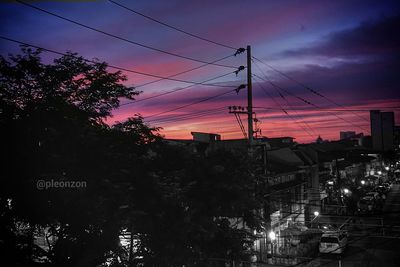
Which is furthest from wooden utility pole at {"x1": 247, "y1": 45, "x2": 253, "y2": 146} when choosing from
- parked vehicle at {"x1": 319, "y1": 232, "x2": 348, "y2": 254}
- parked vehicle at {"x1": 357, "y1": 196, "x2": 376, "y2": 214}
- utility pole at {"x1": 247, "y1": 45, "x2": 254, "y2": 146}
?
parked vehicle at {"x1": 357, "y1": 196, "x2": 376, "y2": 214}

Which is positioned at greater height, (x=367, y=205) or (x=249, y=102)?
(x=249, y=102)

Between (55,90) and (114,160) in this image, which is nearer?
(114,160)

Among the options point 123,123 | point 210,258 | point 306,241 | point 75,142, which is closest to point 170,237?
point 210,258

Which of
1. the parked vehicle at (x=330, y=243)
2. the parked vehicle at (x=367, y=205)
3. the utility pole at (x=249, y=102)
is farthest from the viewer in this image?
the parked vehicle at (x=367, y=205)

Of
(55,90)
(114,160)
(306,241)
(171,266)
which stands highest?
(55,90)

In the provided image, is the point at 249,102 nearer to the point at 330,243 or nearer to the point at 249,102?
the point at 249,102

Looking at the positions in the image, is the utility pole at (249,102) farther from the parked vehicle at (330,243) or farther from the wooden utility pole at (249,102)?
the parked vehicle at (330,243)

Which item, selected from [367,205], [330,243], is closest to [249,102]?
[330,243]

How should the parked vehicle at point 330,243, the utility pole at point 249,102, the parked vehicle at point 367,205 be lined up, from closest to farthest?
the utility pole at point 249,102 → the parked vehicle at point 330,243 → the parked vehicle at point 367,205

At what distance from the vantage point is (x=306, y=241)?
32.8 meters

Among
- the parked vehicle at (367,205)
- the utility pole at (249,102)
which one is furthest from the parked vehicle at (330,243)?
the utility pole at (249,102)

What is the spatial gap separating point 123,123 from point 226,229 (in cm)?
617

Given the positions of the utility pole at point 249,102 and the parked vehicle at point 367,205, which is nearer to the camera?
the utility pole at point 249,102

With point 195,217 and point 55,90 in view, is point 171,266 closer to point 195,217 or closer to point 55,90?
point 195,217
